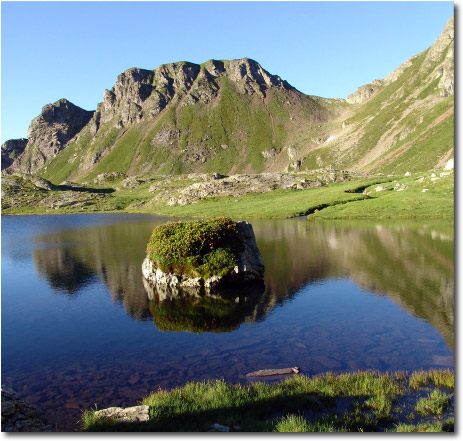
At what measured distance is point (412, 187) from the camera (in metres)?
85.6

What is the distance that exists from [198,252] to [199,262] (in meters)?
0.73

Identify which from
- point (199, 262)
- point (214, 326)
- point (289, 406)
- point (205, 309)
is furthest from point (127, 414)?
point (199, 262)

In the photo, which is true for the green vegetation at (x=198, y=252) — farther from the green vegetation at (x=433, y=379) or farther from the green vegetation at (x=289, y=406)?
the green vegetation at (x=433, y=379)

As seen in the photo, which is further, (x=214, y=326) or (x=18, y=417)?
(x=214, y=326)

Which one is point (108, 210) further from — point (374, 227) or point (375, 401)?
point (375, 401)

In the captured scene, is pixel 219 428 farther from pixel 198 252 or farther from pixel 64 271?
pixel 64 271

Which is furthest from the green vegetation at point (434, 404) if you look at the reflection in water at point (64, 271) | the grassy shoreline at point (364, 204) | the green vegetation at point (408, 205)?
the grassy shoreline at point (364, 204)

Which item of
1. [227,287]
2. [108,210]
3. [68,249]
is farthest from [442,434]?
[108,210]

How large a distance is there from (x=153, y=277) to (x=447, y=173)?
8297cm

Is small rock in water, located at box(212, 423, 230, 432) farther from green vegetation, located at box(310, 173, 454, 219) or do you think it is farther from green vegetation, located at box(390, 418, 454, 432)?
green vegetation, located at box(310, 173, 454, 219)

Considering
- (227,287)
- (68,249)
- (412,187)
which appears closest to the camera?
(227,287)

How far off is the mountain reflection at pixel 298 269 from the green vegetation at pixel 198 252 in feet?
9.30

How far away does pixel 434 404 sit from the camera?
11109 mm

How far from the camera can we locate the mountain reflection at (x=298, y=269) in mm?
20969
